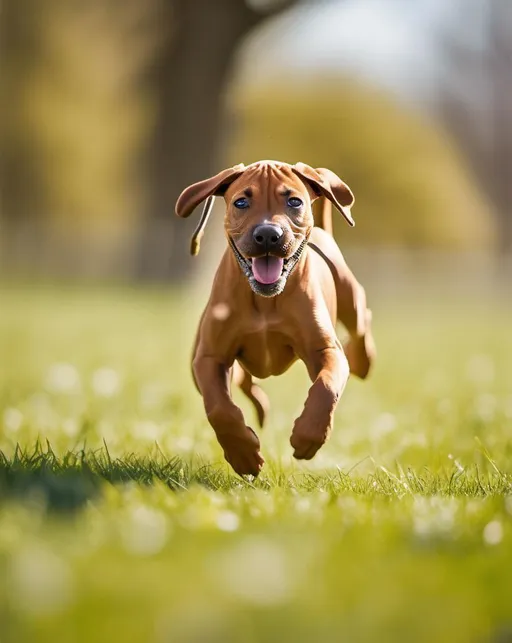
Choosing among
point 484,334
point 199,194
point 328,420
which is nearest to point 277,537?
point 328,420

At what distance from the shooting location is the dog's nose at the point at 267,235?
3391 mm

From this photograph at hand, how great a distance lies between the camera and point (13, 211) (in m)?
32.8

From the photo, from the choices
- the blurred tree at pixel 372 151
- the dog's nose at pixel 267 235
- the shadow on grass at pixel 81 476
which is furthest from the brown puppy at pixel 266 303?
the blurred tree at pixel 372 151

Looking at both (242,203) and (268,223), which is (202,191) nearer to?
(242,203)

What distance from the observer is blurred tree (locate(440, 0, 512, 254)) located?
94.5ft

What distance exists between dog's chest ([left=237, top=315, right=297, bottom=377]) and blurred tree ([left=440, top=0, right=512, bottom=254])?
912 inches

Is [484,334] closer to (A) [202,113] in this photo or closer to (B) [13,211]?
(A) [202,113]

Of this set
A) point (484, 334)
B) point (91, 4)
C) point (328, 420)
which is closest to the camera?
point (328, 420)

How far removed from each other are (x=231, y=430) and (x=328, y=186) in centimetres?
91

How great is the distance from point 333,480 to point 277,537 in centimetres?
127

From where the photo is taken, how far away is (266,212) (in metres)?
3.50

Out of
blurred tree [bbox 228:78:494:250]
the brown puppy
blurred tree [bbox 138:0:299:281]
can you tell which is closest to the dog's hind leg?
the brown puppy

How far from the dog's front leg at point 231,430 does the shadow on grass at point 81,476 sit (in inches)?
4.4

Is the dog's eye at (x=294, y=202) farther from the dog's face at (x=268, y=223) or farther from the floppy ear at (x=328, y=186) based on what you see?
the floppy ear at (x=328, y=186)
